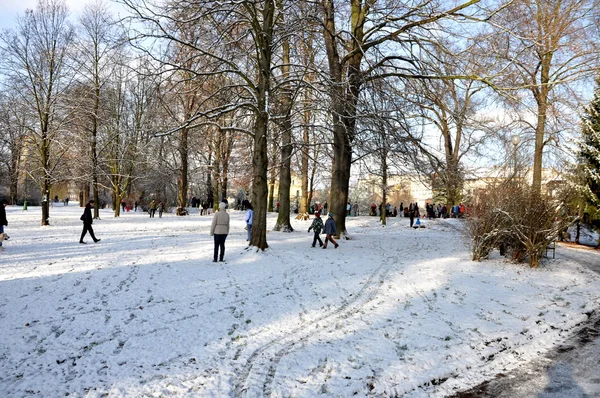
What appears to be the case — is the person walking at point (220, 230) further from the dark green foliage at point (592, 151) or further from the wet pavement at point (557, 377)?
the dark green foliage at point (592, 151)

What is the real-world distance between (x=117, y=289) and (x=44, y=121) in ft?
57.7

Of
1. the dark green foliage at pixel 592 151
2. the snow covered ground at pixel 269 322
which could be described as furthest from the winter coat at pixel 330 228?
the dark green foliage at pixel 592 151

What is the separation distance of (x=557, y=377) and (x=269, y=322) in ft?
12.9

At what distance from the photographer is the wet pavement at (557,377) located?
420 cm

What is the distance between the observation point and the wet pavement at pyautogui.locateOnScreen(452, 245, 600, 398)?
13.8 ft

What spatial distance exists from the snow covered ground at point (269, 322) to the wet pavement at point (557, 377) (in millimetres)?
195

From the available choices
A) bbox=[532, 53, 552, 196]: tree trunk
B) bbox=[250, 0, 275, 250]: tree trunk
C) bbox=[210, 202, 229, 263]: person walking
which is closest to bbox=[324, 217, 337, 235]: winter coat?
bbox=[250, 0, 275, 250]: tree trunk

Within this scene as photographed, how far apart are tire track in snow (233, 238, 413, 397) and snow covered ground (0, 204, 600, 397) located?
0.8 inches

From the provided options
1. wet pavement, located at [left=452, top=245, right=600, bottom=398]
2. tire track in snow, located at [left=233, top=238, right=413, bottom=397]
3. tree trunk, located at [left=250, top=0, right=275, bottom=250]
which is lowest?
wet pavement, located at [left=452, top=245, right=600, bottom=398]

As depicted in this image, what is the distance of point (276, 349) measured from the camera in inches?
201

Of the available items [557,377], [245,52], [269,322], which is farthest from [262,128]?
[557,377]

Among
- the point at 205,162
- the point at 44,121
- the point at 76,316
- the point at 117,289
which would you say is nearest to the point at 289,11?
the point at 117,289

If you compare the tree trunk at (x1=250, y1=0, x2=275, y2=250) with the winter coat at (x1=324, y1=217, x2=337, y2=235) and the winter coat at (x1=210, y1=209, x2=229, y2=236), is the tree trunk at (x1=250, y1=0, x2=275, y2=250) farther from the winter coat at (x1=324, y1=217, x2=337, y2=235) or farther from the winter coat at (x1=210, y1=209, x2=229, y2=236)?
the winter coat at (x1=324, y1=217, x2=337, y2=235)

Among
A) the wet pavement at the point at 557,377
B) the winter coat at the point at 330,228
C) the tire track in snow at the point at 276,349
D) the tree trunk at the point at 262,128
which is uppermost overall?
the tree trunk at the point at 262,128
